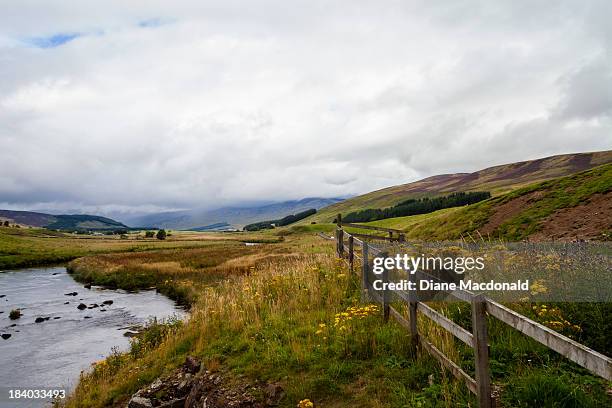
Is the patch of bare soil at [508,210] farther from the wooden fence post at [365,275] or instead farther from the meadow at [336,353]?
the wooden fence post at [365,275]

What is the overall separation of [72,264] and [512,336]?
63.3 metres

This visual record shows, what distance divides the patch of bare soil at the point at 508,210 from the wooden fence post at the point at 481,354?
25.8 meters

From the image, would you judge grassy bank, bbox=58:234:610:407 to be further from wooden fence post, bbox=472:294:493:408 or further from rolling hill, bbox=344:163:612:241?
rolling hill, bbox=344:163:612:241

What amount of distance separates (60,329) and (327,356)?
21.9 meters

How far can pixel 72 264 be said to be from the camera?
5788cm

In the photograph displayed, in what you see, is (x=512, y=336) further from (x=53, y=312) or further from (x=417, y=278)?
(x=53, y=312)

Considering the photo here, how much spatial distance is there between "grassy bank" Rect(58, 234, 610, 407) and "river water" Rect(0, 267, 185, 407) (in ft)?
12.8

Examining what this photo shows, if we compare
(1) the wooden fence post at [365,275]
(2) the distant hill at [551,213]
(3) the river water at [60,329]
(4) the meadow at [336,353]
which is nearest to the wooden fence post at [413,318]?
(4) the meadow at [336,353]

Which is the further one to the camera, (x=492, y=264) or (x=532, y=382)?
(x=492, y=264)

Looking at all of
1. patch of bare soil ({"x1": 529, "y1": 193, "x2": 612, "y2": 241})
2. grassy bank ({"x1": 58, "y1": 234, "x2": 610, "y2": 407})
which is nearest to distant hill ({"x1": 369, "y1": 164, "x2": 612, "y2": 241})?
patch of bare soil ({"x1": 529, "y1": 193, "x2": 612, "y2": 241})

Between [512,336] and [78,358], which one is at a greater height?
[512,336]

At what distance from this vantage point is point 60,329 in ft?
78.7

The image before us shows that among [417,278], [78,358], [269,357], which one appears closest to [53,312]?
[78,358]

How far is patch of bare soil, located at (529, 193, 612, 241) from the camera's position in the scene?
19.5 metres
